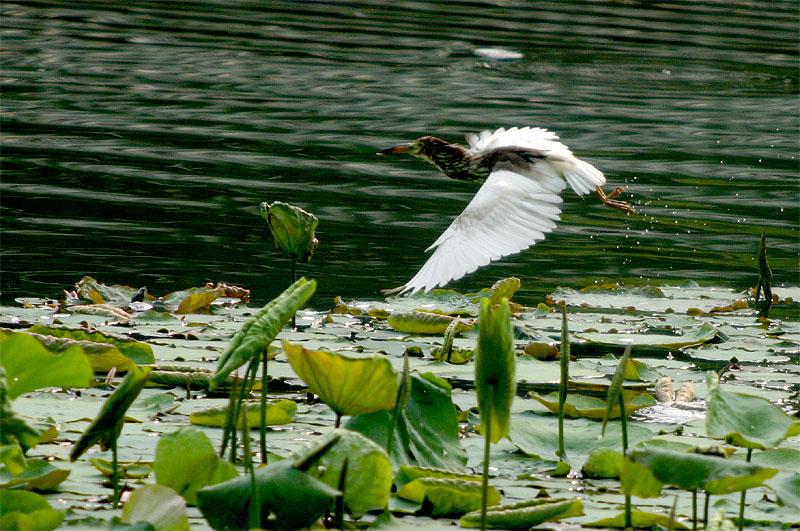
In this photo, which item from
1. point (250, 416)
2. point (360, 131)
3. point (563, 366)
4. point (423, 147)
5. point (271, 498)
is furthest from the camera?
point (360, 131)

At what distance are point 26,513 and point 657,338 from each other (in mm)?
2768

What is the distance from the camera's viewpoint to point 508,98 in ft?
42.3

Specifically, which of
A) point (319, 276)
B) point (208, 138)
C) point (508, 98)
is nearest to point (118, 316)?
point (319, 276)

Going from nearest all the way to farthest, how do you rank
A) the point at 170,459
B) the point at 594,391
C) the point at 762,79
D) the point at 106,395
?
the point at 170,459, the point at 106,395, the point at 594,391, the point at 762,79

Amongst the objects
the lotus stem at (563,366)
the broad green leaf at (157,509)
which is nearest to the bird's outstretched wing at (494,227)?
the lotus stem at (563,366)

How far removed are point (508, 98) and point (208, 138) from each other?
3.98m

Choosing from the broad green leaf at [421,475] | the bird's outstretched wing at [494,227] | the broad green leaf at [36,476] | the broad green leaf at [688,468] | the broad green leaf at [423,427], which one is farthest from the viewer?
the bird's outstretched wing at [494,227]

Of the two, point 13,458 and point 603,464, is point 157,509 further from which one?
point 603,464

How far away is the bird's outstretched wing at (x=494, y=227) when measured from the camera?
461cm

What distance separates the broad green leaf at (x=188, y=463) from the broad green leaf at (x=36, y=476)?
7.9 inches

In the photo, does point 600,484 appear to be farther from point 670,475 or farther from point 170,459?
point 170,459

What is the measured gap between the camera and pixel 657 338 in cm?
432

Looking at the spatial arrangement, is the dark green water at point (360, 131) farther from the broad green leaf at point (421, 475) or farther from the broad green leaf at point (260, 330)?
the broad green leaf at point (260, 330)

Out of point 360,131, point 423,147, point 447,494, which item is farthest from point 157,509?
point 360,131
